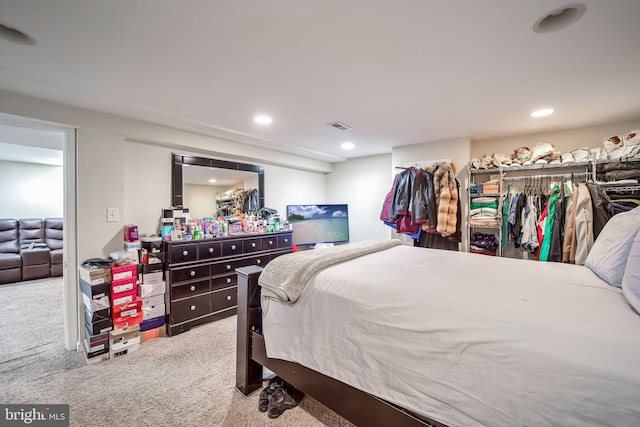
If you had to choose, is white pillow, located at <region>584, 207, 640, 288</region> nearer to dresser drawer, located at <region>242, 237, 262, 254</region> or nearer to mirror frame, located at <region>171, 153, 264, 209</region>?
dresser drawer, located at <region>242, 237, 262, 254</region>

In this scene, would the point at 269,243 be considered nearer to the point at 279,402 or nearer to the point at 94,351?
the point at 94,351

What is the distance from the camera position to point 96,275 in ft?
7.29

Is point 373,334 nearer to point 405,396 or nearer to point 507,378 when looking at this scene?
point 405,396

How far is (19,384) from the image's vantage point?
190 centimetres

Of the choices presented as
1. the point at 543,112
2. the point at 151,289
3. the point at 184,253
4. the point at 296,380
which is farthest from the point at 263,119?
the point at 543,112

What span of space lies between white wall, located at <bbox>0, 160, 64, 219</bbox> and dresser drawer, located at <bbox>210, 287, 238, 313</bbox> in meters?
5.31

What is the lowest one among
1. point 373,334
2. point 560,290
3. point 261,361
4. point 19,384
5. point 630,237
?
point 19,384


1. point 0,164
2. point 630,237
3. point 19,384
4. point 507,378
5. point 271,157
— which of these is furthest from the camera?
point 0,164

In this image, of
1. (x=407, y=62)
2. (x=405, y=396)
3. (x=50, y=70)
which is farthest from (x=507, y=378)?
(x=50, y=70)

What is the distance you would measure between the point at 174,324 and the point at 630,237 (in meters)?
3.46

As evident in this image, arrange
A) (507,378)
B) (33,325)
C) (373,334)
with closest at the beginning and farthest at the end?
1. (507,378)
2. (373,334)
3. (33,325)

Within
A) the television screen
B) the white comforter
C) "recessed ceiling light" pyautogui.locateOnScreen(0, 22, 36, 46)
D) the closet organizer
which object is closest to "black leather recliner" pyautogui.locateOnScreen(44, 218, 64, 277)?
the television screen

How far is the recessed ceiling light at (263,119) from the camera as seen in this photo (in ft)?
8.84

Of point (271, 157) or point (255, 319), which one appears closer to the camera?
point (255, 319)
